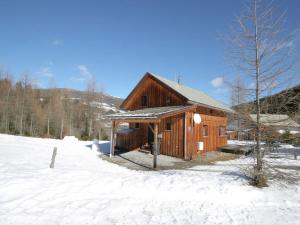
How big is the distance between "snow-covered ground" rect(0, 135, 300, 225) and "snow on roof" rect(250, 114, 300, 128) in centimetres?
229

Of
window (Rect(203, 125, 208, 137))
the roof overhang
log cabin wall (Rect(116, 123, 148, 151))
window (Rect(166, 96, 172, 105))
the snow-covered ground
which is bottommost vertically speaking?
the snow-covered ground

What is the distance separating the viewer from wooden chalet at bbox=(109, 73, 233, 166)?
15.7 meters

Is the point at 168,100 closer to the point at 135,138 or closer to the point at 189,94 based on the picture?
the point at 189,94

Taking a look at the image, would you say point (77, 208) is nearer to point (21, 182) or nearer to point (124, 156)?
point (21, 182)

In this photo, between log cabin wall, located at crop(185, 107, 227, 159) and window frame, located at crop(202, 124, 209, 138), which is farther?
window frame, located at crop(202, 124, 209, 138)

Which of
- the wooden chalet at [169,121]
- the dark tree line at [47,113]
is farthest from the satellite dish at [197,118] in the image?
the dark tree line at [47,113]

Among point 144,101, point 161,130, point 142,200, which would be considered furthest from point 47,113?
point 142,200

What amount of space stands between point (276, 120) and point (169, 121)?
9.14 m

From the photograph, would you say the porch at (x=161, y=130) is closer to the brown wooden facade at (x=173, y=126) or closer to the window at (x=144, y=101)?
the brown wooden facade at (x=173, y=126)

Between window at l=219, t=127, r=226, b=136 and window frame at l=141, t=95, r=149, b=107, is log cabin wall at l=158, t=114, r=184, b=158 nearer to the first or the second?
window frame at l=141, t=95, r=149, b=107

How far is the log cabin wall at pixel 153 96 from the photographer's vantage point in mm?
17686

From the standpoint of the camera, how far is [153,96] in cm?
1934

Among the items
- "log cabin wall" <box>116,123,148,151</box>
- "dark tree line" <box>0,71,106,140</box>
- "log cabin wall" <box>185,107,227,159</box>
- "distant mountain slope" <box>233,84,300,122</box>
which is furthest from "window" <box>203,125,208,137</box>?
"dark tree line" <box>0,71,106,140</box>

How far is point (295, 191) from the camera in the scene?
800 cm
